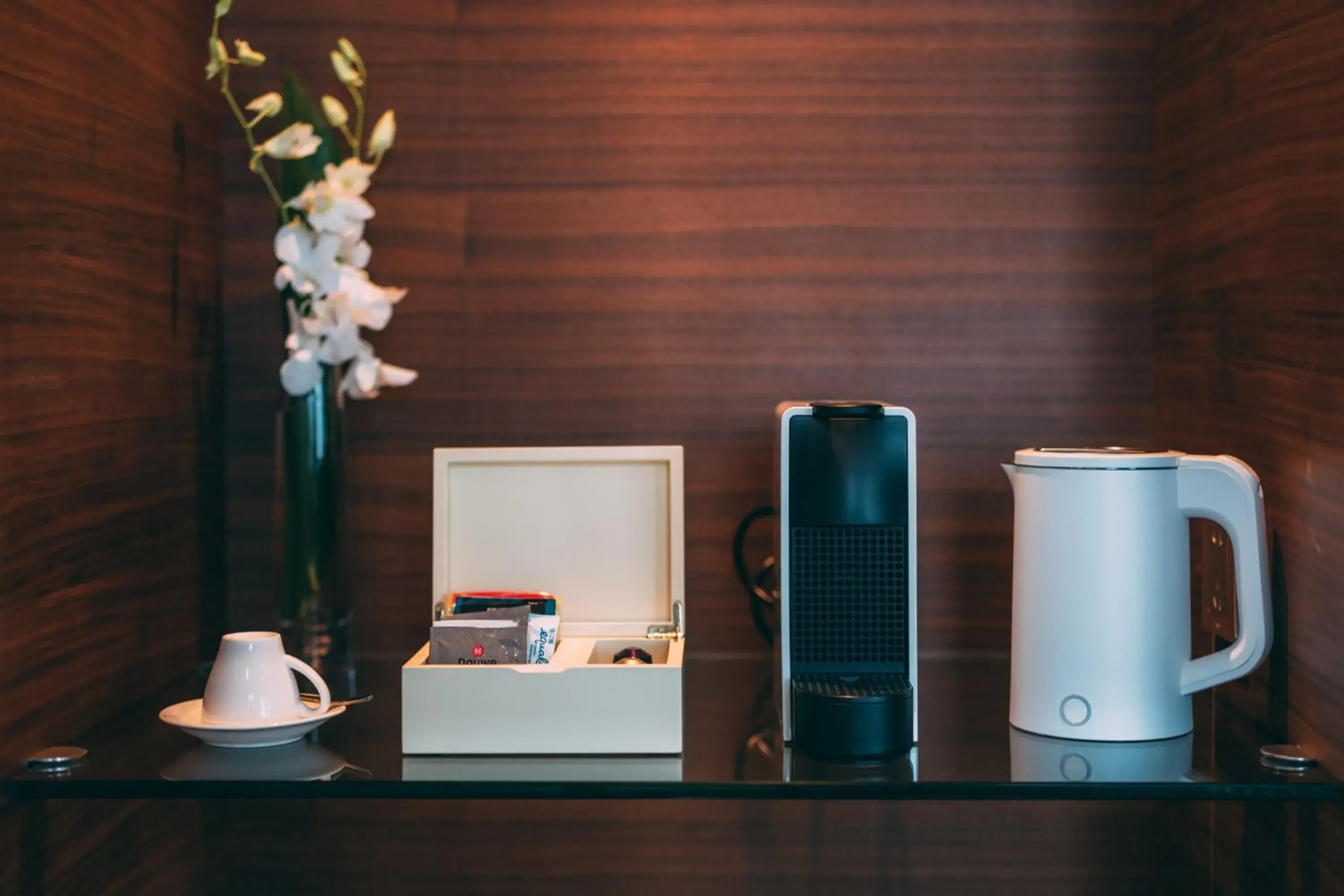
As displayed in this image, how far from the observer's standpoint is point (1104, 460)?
3.29ft

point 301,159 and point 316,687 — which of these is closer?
point 316,687

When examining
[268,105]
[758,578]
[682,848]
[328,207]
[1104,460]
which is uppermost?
[268,105]

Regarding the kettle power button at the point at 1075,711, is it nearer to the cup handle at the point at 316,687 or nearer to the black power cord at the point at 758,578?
the black power cord at the point at 758,578

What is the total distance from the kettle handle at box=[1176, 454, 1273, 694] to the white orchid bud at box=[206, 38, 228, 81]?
0.94 m

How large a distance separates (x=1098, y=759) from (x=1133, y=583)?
0.14 m

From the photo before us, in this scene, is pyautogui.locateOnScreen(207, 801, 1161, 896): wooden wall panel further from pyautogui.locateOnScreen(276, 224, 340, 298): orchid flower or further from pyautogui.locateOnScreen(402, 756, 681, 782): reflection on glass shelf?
pyautogui.locateOnScreen(276, 224, 340, 298): orchid flower

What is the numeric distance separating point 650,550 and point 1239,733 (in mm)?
569

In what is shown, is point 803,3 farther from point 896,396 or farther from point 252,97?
point 252,97

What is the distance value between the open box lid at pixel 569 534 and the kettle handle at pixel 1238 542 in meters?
0.50

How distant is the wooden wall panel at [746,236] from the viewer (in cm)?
136

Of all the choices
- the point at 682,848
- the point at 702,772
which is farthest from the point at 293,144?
the point at 682,848

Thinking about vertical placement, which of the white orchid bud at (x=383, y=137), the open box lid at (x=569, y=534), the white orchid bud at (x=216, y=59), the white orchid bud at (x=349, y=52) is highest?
the white orchid bud at (x=349, y=52)

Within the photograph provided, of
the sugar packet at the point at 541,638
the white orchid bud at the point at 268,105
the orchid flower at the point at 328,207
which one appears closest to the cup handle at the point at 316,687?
the sugar packet at the point at 541,638

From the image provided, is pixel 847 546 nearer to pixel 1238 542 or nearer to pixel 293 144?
pixel 1238 542
